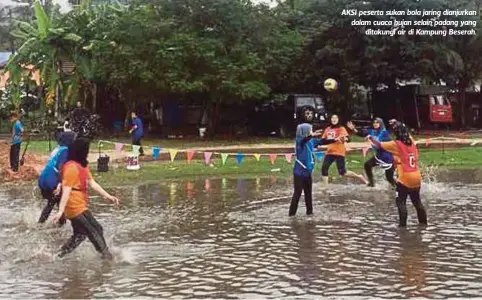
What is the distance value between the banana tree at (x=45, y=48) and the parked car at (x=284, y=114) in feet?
30.0

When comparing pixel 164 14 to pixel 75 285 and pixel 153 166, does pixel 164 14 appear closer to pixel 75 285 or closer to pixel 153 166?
pixel 153 166

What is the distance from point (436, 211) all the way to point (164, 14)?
2147 centimetres

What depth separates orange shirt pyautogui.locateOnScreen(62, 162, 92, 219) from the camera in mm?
8430

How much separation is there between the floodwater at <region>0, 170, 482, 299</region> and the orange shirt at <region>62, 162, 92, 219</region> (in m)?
0.61

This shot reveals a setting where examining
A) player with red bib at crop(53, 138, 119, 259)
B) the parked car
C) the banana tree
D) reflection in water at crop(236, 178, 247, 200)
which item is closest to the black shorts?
player with red bib at crop(53, 138, 119, 259)

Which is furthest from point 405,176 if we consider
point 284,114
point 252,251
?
point 284,114

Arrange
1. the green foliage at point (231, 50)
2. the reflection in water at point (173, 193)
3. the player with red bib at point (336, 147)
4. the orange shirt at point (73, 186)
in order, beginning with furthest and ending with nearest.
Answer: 1. the green foliage at point (231, 50)
2. the player with red bib at point (336, 147)
3. the reflection in water at point (173, 193)
4. the orange shirt at point (73, 186)

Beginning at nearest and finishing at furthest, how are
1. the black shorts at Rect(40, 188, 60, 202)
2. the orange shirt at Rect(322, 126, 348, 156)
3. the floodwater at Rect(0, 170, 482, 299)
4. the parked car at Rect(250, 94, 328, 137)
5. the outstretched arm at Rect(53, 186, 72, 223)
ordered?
the floodwater at Rect(0, 170, 482, 299)
the outstretched arm at Rect(53, 186, 72, 223)
the black shorts at Rect(40, 188, 60, 202)
the orange shirt at Rect(322, 126, 348, 156)
the parked car at Rect(250, 94, 328, 137)

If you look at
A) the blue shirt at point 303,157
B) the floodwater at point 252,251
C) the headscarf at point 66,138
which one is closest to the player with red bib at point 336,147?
the floodwater at point 252,251

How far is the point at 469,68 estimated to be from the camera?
37094 millimetres

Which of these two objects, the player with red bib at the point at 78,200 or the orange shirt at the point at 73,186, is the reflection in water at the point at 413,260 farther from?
the orange shirt at the point at 73,186

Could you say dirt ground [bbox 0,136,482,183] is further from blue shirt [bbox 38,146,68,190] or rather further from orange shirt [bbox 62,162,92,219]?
orange shirt [bbox 62,162,92,219]

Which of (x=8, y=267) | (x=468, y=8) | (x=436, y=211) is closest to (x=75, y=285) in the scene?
(x=8, y=267)

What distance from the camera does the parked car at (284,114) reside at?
105 ft
